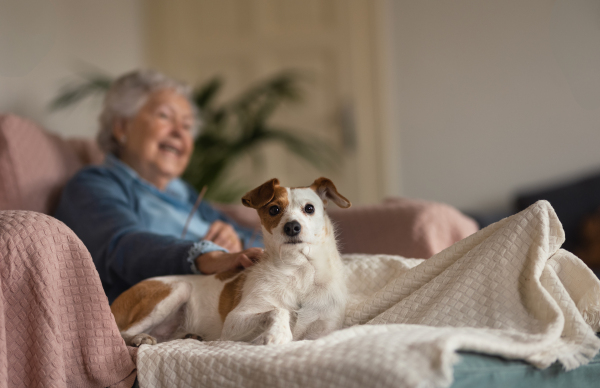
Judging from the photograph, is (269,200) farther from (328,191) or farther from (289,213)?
(328,191)

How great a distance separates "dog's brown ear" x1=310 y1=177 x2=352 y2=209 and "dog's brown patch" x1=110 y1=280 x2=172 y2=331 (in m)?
0.44

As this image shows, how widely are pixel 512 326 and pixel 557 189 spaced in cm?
210

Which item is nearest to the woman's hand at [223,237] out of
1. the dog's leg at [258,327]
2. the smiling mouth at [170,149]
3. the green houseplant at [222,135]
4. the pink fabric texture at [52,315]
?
the smiling mouth at [170,149]

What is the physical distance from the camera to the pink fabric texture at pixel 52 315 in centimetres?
99

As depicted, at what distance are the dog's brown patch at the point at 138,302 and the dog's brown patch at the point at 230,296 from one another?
0.14m

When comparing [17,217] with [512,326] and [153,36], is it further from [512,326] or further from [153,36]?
[153,36]

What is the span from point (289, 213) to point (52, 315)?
508 millimetres

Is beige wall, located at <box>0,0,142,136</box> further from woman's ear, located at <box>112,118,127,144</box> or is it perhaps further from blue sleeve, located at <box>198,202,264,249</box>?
blue sleeve, located at <box>198,202,264,249</box>

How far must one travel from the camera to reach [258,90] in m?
2.84

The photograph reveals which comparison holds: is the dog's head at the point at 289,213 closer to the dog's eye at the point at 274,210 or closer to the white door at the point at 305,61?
the dog's eye at the point at 274,210

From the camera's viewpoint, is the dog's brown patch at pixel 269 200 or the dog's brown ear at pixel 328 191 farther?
the dog's brown ear at pixel 328 191

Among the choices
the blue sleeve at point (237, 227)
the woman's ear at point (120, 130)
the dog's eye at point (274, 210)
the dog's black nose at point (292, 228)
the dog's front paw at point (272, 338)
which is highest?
the woman's ear at point (120, 130)

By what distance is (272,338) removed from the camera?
1.01 m

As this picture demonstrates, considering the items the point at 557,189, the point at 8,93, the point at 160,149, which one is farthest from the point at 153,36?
the point at 557,189
